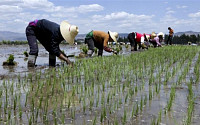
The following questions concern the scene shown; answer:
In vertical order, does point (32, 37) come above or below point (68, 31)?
below

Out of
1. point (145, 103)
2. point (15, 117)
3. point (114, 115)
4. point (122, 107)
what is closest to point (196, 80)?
point (145, 103)

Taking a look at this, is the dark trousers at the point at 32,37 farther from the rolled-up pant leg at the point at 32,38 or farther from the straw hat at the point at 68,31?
the straw hat at the point at 68,31

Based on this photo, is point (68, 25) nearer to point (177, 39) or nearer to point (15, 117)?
point (15, 117)

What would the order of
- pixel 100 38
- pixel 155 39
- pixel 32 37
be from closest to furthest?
pixel 32 37 → pixel 100 38 → pixel 155 39

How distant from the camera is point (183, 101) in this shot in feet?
11.3

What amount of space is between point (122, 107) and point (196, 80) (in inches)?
82.4

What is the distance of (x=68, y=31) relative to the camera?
6609mm

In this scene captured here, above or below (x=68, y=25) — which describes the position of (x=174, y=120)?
below

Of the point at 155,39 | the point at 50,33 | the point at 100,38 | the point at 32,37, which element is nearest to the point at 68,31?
the point at 50,33

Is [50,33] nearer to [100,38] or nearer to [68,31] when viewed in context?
[68,31]

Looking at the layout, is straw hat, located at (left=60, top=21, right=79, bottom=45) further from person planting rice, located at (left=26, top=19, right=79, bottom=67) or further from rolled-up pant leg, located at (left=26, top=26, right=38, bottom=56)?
rolled-up pant leg, located at (left=26, top=26, right=38, bottom=56)

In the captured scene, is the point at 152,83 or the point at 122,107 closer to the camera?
the point at 122,107

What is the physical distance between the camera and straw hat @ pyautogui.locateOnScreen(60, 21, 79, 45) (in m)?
6.54

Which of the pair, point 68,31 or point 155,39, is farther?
point 155,39
